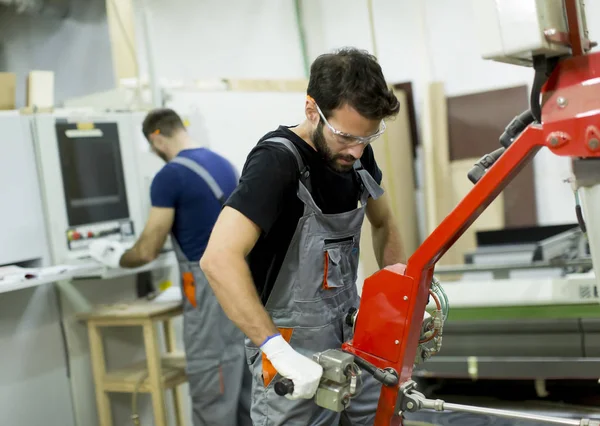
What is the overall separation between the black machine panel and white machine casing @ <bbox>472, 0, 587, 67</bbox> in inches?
76.8

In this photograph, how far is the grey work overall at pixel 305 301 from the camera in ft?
4.74

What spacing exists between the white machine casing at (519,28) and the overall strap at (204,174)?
153cm

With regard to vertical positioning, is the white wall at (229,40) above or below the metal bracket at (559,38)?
above

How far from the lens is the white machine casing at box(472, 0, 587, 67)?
1.00 m

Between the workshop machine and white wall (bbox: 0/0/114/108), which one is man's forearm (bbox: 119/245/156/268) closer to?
the workshop machine

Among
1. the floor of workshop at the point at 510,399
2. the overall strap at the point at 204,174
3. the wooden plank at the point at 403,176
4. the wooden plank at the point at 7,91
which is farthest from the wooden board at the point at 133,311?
the wooden plank at the point at 403,176

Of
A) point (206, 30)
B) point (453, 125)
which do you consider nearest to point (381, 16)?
point (453, 125)

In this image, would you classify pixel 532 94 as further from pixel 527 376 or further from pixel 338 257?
pixel 527 376

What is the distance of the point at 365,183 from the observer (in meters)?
1.62

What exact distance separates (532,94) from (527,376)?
3.85ft

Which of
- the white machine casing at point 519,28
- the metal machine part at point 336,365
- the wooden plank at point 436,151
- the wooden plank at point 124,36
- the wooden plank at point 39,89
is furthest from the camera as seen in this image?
the wooden plank at point 436,151

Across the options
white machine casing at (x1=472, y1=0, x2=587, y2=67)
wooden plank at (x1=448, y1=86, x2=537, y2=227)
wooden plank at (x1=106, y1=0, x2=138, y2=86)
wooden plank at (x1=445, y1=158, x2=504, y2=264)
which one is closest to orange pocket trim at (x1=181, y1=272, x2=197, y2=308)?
wooden plank at (x1=106, y1=0, x2=138, y2=86)

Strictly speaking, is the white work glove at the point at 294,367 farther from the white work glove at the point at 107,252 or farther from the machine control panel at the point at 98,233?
the machine control panel at the point at 98,233

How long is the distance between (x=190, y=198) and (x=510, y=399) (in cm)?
135
